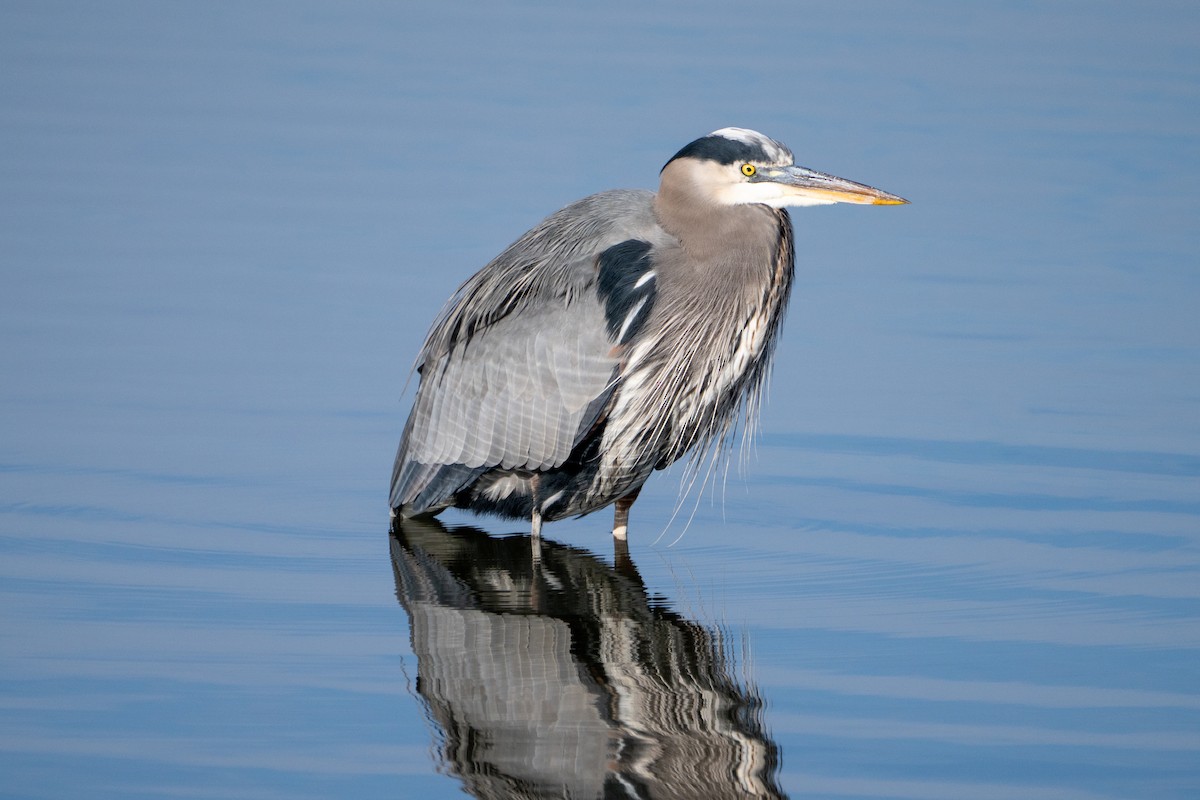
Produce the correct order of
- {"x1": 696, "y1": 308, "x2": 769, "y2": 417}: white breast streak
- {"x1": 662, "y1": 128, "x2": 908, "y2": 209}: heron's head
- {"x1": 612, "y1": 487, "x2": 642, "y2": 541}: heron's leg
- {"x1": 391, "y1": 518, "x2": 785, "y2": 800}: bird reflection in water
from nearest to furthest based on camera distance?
{"x1": 391, "y1": 518, "x2": 785, "y2": 800}: bird reflection in water, {"x1": 662, "y1": 128, "x2": 908, "y2": 209}: heron's head, {"x1": 696, "y1": 308, "x2": 769, "y2": 417}: white breast streak, {"x1": 612, "y1": 487, "x2": 642, "y2": 541}: heron's leg

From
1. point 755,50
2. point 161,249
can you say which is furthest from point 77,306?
point 755,50

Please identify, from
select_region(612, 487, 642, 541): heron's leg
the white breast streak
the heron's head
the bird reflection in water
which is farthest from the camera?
select_region(612, 487, 642, 541): heron's leg

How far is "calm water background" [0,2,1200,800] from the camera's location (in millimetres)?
5055

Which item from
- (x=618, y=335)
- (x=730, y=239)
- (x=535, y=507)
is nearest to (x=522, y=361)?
(x=618, y=335)

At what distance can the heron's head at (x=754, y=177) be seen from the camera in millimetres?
6527

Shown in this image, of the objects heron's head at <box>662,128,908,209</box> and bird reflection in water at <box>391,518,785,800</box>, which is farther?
heron's head at <box>662,128,908,209</box>

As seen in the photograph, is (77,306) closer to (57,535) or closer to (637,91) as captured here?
(57,535)

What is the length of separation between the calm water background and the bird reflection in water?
0.10 meters

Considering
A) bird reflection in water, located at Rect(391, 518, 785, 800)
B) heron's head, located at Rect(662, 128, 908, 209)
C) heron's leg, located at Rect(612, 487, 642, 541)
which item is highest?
heron's head, located at Rect(662, 128, 908, 209)

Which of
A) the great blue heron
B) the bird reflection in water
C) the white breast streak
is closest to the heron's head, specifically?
the great blue heron

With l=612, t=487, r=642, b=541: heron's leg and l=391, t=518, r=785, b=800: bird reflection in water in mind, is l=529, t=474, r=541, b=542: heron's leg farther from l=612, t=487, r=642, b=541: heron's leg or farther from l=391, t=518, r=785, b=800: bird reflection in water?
l=612, t=487, r=642, b=541: heron's leg

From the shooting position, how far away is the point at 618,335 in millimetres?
6562

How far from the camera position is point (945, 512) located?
22.9ft

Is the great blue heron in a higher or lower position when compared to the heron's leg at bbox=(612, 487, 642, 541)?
higher
